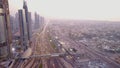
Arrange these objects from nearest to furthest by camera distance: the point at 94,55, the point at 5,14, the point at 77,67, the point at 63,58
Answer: the point at 5,14 < the point at 77,67 < the point at 63,58 < the point at 94,55

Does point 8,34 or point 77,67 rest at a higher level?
point 8,34

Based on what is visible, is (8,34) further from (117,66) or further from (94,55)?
(94,55)

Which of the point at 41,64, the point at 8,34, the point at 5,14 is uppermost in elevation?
the point at 5,14

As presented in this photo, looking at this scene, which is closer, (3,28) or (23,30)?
(3,28)

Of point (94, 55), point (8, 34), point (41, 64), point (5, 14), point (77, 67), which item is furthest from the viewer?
point (94, 55)

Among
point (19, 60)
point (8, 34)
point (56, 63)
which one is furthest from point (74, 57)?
point (8, 34)

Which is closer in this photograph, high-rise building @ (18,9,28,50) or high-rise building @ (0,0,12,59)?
high-rise building @ (0,0,12,59)

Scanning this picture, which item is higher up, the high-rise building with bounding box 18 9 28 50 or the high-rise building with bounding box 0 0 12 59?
the high-rise building with bounding box 0 0 12 59

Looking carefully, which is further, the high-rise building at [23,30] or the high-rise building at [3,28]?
the high-rise building at [23,30]

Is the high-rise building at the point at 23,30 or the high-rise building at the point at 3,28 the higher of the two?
the high-rise building at the point at 3,28

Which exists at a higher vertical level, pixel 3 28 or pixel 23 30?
pixel 3 28

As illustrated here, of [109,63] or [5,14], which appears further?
[109,63]
